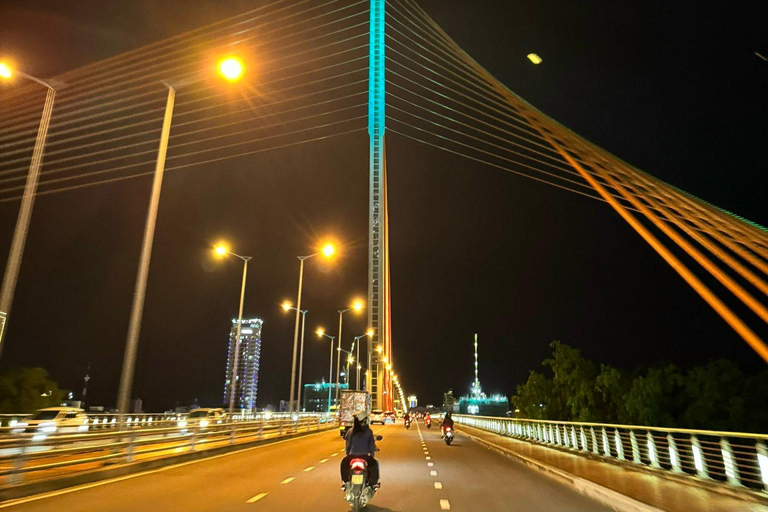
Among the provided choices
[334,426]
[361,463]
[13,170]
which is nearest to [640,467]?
[361,463]

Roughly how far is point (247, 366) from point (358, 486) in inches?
4494

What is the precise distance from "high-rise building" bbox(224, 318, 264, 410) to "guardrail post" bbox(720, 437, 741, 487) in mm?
79445

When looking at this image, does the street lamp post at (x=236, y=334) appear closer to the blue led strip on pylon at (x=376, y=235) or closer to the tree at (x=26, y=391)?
the tree at (x=26, y=391)

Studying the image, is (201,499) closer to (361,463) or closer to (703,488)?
(361,463)

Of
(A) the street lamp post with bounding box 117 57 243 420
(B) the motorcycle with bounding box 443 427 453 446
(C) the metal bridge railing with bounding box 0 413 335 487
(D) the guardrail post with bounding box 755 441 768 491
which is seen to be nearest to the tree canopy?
(B) the motorcycle with bounding box 443 427 453 446

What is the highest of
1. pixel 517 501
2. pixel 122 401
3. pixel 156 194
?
pixel 156 194

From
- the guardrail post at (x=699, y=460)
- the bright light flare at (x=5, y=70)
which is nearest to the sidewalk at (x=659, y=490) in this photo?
the guardrail post at (x=699, y=460)

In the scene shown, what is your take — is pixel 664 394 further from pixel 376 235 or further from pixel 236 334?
pixel 236 334

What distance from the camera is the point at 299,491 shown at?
38.8ft

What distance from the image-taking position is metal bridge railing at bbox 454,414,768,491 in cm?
1123

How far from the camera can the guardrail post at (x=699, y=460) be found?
41.7 ft

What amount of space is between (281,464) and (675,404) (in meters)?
78.1

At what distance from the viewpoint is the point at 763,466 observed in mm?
10219

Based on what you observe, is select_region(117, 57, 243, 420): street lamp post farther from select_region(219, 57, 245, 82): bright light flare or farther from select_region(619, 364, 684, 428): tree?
select_region(619, 364, 684, 428): tree
